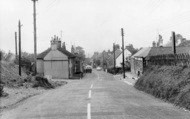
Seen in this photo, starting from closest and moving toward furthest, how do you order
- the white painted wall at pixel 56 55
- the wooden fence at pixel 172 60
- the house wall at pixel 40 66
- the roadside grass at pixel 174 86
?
1. the roadside grass at pixel 174 86
2. the wooden fence at pixel 172 60
3. the white painted wall at pixel 56 55
4. the house wall at pixel 40 66

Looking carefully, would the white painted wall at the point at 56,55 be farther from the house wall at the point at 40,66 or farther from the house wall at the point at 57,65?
the house wall at the point at 40,66

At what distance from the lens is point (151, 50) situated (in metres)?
60.0

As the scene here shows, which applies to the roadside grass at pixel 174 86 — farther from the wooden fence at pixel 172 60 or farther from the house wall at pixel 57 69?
the house wall at pixel 57 69

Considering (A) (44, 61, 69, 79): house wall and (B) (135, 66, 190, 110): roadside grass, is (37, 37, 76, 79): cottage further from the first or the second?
(B) (135, 66, 190, 110): roadside grass

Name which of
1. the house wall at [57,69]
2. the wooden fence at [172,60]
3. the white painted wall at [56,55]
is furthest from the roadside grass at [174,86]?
the white painted wall at [56,55]

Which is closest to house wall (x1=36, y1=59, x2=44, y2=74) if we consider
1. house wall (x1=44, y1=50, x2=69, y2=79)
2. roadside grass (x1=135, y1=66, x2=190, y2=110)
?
house wall (x1=44, y1=50, x2=69, y2=79)

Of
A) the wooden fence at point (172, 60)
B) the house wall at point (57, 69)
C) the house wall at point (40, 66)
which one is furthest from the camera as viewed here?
the house wall at point (40, 66)

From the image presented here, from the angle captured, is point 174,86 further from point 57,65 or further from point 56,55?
point 56,55

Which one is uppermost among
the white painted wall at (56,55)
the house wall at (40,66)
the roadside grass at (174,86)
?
the white painted wall at (56,55)

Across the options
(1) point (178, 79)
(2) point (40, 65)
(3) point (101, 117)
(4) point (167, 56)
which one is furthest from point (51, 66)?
(3) point (101, 117)

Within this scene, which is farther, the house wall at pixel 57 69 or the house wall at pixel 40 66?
the house wall at pixel 40 66

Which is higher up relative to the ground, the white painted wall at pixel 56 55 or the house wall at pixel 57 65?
the white painted wall at pixel 56 55

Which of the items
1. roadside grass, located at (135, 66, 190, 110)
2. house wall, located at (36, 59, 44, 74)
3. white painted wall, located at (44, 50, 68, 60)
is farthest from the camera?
house wall, located at (36, 59, 44, 74)

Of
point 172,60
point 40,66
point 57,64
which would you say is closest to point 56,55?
point 57,64
